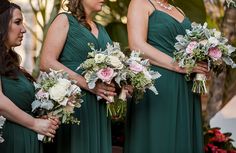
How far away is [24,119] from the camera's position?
378 centimetres

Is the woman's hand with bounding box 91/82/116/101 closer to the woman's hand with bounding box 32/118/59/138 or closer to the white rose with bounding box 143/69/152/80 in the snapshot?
the white rose with bounding box 143/69/152/80

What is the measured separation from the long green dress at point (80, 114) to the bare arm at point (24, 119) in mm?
351

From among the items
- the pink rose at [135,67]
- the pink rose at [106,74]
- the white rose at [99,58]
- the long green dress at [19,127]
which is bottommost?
the long green dress at [19,127]

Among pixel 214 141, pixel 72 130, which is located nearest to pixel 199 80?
pixel 72 130

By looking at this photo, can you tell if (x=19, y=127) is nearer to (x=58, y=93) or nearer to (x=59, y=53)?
(x=58, y=93)

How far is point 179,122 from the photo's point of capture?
4.66 metres

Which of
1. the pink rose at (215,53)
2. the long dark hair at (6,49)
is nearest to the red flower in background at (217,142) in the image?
the pink rose at (215,53)

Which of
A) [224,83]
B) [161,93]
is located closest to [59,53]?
[161,93]

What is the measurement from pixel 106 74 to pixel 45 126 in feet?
1.60

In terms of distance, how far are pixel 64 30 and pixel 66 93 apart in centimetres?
56

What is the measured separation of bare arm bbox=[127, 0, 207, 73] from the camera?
4.48 metres

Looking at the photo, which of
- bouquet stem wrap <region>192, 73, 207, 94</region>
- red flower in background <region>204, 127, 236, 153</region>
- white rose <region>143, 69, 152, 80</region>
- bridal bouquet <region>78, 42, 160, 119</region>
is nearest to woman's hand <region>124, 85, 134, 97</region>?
bridal bouquet <region>78, 42, 160, 119</region>

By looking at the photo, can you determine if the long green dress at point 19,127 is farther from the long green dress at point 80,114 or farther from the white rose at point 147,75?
the white rose at point 147,75

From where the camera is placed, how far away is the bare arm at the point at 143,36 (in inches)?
176
